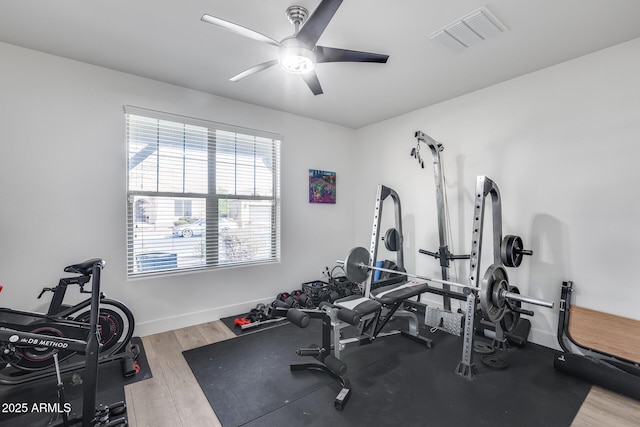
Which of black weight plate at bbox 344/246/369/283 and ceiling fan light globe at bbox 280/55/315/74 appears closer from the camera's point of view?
ceiling fan light globe at bbox 280/55/315/74

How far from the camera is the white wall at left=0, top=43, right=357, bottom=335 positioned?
239 cm

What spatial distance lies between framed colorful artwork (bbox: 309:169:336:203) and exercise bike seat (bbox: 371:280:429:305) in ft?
6.02

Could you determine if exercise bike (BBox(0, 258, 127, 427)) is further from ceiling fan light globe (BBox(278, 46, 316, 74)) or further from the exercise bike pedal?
ceiling fan light globe (BBox(278, 46, 316, 74))

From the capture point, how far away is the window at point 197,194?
293 cm

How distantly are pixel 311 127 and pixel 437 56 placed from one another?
6.72ft

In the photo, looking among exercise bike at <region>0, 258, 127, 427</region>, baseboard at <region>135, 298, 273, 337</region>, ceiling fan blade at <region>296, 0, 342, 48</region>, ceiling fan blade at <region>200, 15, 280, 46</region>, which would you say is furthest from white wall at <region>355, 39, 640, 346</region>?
exercise bike at <region>0, 258, 127, 427</region>

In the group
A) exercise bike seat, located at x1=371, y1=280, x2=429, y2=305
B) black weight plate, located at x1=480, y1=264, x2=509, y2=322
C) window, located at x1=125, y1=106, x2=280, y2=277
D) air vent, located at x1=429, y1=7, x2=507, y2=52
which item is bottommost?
exercise bike seat, located at x1=371, y1=280, x2=429, y2=305

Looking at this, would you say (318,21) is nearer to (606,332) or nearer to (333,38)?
(333,38)

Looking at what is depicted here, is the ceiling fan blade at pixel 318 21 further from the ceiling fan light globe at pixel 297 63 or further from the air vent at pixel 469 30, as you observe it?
the air vent at pixel 469 30

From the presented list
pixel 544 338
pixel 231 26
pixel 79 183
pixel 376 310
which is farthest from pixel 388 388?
pixel 79 183

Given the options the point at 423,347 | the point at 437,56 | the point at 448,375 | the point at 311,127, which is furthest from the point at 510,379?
the point at 311,127

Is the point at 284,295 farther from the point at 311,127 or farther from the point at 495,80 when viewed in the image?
the point at 495,80

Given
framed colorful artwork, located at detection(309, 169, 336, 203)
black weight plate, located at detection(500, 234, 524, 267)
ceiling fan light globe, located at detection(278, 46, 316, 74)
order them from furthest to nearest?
1. framed colorful artwork, located at detection(309, 169, 336, 203)
2. black weight plate, located at detection(500, 234, 524, 267)
3. ceiling fan light globe, located at detection(278, 46, 316, 74)

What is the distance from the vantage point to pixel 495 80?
301 cm
